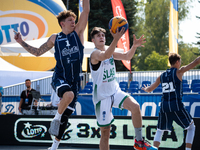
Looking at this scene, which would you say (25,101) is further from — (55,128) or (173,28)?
(173,28)

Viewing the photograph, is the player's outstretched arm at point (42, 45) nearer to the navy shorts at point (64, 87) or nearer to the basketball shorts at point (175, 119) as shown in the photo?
the navy shorts at point (64, 87)

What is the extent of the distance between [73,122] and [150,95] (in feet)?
10.9

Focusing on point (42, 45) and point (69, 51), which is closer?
point (69, 51)

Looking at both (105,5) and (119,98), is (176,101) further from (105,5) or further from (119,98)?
(105,5)

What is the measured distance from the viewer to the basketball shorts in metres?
5.64

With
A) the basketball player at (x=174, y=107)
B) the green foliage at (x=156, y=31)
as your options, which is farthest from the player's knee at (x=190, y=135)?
the green foliage at (x=156, y=31)

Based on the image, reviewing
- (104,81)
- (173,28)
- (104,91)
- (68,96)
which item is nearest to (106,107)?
(104,91)

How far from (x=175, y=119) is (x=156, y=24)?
140ft

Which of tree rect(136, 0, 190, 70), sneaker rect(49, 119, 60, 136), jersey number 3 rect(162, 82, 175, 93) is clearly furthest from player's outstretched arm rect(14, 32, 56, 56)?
tree rect(136, 0, 190, 70)

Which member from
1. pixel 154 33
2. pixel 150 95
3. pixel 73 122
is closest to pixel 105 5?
pixel 154 33

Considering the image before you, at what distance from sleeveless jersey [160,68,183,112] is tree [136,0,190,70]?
40.3 m

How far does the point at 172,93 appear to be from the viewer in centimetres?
574

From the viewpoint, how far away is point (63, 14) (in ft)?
15.7

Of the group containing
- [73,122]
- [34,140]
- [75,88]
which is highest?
[75,88]
